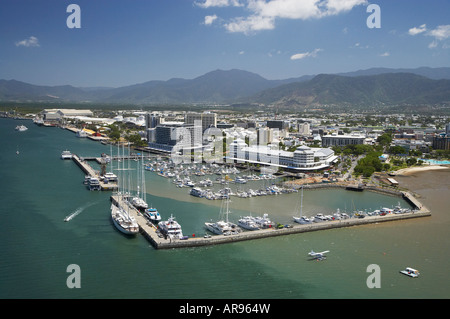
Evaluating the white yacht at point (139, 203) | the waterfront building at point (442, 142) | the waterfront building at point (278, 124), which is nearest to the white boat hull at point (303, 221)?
the white yacht at point (139, 203)

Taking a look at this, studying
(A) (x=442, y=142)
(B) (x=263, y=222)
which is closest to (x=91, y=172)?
(B) (x=263, y=222)

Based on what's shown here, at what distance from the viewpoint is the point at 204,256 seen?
10398 millimetres

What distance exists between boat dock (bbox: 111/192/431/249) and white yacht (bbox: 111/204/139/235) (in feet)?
1.04

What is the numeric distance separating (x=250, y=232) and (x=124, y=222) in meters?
3.88

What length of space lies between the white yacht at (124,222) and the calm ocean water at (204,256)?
0.25 metres

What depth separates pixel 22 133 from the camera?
41500mm

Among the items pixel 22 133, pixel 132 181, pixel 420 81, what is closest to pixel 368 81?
pixel 420 81

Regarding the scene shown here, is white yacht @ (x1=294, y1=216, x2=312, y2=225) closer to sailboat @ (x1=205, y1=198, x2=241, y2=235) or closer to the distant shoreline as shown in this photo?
sailboat @ (x1=205, y1=198, x2=241, y2=235)

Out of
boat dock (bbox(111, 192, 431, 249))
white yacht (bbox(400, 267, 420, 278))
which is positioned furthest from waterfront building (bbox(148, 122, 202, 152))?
white yacht (bbox(400, 267, 420, 278))

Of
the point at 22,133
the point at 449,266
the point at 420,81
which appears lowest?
the point at 449,266

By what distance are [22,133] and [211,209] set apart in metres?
34.3

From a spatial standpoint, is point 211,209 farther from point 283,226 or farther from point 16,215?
point 16,215

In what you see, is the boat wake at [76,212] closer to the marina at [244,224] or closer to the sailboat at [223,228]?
the marina at [244,224]

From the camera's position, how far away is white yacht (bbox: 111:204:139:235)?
11617 mm
